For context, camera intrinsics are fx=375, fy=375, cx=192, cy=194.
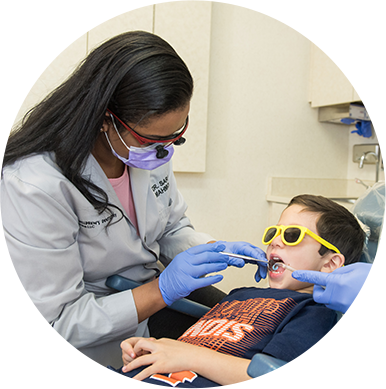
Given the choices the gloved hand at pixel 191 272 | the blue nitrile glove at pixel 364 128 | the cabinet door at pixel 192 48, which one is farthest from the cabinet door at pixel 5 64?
the blue nitrile glove at pixel 364 128

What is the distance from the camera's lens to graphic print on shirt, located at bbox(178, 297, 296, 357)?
3.36ft

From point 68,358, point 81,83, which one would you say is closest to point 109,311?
point 68,358

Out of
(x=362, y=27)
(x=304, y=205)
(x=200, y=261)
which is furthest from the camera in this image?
A: (x=362, y=27)

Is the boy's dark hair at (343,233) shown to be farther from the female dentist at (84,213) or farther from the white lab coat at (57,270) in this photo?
the white lab coat at (57,270)

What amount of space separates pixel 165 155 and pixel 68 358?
2.44 feet

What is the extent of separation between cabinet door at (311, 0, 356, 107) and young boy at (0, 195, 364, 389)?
1.72 meters

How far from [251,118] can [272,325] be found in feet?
6.65

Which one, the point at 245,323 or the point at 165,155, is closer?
the point at 245,323

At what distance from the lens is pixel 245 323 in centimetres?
108

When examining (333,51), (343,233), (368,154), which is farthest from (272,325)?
(333,51)

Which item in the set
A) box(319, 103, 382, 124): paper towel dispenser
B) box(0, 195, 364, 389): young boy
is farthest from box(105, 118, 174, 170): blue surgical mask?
box(319, 103, 382, 124): paper towel dispenser

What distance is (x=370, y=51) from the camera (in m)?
2.49

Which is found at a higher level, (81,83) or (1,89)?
(1,89)

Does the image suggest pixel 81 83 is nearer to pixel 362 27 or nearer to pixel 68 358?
pixel 68 358
